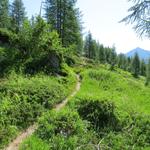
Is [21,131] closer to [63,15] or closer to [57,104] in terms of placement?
[57,104]

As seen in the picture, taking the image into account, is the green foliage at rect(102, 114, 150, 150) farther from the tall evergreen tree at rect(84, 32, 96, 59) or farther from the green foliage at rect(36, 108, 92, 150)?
the tall evergreen tree at rect(84, 32, 96, 59)

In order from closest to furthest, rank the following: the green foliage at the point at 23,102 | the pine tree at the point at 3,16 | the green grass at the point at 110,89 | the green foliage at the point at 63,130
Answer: the green foliage at the point at 63,130 → the green foliage at the point at 23,102 → the green grass at the point at 110,89 → the pine tree at the point at 3,16

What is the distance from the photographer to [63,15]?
50.7m

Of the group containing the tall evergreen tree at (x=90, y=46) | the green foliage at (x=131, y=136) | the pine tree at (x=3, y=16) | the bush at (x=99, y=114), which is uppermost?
the pine tree at (x=3, y=16)

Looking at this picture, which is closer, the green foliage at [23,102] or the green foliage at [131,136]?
the green foliage at [131,136]

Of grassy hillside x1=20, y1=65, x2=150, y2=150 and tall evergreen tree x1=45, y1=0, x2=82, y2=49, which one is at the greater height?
tall evergreen tree x1=45, y1=0, x2=82, y2=49

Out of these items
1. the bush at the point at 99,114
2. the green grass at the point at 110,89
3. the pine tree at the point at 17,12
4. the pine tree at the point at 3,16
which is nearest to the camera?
the bush at the point at 99,114

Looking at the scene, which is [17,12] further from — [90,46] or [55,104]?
[55,104]

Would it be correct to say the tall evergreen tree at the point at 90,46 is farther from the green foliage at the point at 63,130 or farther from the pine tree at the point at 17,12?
the green foliage at the point at 63,130

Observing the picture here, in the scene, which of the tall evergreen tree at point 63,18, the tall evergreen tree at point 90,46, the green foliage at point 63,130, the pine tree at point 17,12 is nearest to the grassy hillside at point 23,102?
the green foliage at point 63,130

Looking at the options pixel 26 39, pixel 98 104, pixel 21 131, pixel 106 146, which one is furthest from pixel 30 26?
pixel 106 146

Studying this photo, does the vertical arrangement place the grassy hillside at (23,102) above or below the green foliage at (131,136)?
above

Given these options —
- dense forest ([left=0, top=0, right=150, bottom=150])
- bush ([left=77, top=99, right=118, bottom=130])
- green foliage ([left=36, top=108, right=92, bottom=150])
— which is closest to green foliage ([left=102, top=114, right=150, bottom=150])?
dense forest ([left=0, top=0, right=150, bottom=150])

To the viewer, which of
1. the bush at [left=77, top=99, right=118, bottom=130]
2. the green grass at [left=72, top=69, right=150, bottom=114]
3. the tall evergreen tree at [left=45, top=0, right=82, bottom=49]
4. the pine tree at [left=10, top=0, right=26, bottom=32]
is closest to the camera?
the bush at [left=77, top=99, right=118, bottom=130]
